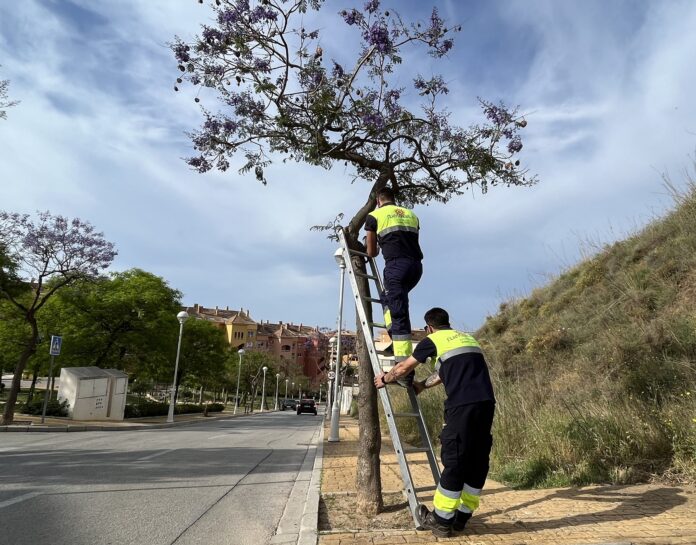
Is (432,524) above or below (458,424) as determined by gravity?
below

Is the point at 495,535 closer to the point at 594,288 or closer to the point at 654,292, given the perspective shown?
the point at 654,292

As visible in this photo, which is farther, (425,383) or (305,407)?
(305,407)

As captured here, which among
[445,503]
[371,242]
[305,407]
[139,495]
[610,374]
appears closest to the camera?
[445,503]

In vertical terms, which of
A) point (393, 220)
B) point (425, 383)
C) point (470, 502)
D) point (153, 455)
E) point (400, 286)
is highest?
point (393, 220)

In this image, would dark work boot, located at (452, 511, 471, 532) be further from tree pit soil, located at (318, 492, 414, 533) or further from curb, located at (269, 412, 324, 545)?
curb, located at (269, 412, 324, 545)

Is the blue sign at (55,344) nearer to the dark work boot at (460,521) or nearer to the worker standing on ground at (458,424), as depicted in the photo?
the worker standing on ground at (458,424)

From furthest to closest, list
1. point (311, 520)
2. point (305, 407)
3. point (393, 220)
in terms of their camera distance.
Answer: point (305, 407), point (393, 220), point (311, 520)

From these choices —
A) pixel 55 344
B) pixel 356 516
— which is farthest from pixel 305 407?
pixel 356 516

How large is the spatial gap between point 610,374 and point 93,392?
21.4m

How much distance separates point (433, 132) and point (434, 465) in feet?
15.1

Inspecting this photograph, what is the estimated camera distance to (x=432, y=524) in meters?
4.16

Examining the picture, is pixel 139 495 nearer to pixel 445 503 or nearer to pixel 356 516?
pixel 356 516

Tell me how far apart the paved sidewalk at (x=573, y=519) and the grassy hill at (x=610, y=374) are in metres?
0.65

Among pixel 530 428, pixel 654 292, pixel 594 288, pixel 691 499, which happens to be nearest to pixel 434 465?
pixel 691 499
